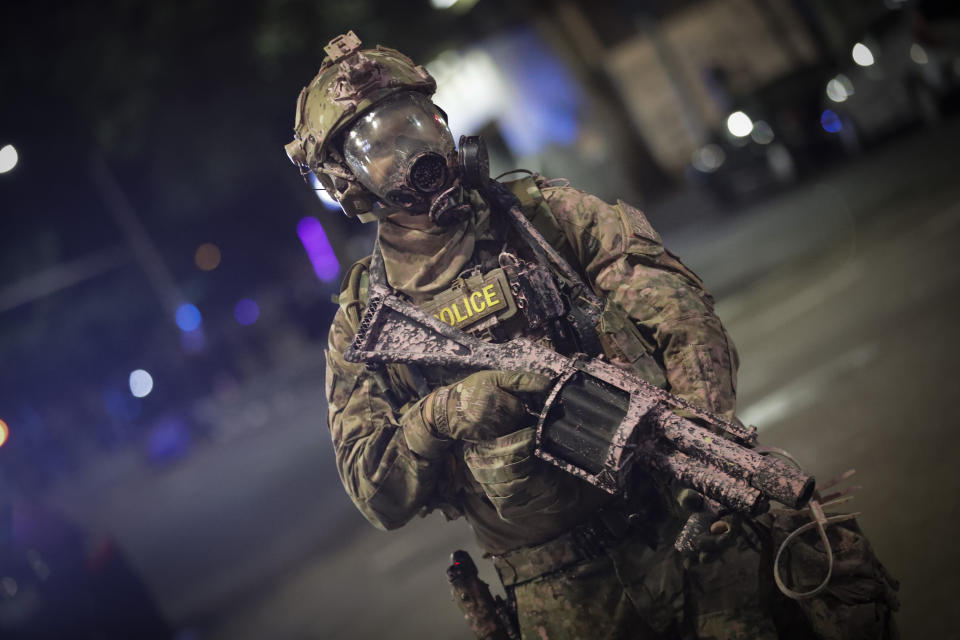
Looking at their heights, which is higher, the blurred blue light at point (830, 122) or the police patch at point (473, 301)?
the police patch at point (473, 301)

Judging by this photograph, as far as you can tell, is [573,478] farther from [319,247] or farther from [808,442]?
[319,247]

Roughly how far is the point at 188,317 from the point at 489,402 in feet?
90.9

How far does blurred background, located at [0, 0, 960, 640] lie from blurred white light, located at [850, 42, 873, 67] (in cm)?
5

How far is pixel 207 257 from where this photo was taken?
2792 cm

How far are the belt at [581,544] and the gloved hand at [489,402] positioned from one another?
0.44 m

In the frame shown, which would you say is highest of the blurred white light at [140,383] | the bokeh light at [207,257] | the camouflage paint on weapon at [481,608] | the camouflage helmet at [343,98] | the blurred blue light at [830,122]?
the bokeh light at [207,257]

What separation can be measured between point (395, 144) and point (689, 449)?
1.19m

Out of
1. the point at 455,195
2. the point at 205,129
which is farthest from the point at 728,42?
the point at 455,195

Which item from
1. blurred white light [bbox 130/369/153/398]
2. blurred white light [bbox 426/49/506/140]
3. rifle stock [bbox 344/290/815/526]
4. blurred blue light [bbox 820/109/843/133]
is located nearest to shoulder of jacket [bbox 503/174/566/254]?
rifle stock [bbox 344/290/815/526]

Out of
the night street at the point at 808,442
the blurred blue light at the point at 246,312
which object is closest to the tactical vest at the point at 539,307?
the night street at the point at 808,442

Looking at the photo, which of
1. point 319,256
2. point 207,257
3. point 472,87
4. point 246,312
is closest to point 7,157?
point 319,256

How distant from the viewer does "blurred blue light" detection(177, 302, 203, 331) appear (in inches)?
1060

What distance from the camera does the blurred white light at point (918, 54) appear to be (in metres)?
12.6

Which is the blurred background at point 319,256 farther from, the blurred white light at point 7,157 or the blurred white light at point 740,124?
the blurred white light at point 7,157
